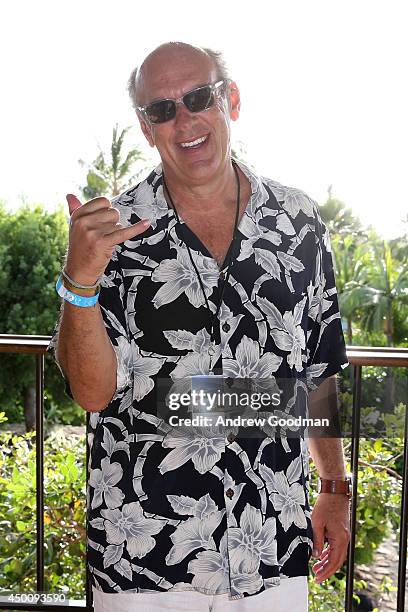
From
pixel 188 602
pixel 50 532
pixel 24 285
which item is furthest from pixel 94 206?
pixel 24 285

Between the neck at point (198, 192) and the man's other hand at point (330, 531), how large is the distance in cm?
62

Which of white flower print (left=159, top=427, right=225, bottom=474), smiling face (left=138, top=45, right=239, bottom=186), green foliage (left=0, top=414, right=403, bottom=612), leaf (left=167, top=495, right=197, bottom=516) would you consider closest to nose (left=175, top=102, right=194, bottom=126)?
smiling face (left=138, top=45, right=239, bottom=186)

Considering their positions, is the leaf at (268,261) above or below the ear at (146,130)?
below

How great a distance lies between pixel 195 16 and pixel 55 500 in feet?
108

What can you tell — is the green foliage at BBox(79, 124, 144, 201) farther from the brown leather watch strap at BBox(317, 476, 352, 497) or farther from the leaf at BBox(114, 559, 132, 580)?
the leaf at BBox(114, 559, 132, 580)

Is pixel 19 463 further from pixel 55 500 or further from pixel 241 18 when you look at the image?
pixel 241 18

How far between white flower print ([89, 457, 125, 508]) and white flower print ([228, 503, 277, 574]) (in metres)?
0.20

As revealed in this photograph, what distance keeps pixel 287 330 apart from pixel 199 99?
446 mm

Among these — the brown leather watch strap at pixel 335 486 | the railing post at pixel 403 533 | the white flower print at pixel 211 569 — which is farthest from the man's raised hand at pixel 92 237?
the railing post at pixel 403 533

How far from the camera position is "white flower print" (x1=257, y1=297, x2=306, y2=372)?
1280 millimetres

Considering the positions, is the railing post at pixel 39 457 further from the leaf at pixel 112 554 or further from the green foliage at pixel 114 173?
the green foliage at pixel 114 173

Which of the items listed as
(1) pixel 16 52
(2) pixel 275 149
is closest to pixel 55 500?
(2) pixel 275 149

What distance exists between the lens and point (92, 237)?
1.02 m

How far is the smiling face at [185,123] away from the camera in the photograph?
4.26ft
